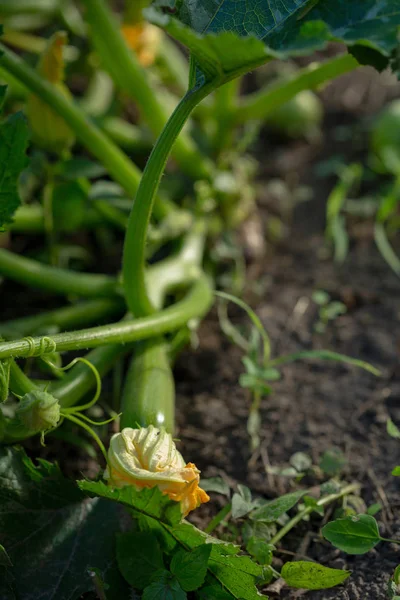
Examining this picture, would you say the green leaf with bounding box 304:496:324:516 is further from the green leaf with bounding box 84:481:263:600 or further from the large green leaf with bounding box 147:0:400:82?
the large green leaf with bounding box 147:0:400:82

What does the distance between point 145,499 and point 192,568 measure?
15 cm

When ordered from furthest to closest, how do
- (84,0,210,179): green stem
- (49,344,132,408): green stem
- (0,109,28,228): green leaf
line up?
(84,0,210,179): green stem → (49,344,132,408): green stem → (0,109,28,228): green leaf

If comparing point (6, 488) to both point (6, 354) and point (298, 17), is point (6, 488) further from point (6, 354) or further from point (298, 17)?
point (298, 17)

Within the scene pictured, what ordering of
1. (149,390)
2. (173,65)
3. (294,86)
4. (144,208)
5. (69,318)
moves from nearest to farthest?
(144,208) → (149,390) → (69,318) → (294,86) → (173,65)

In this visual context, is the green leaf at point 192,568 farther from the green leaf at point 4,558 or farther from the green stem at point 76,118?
the green stem at point 76,118

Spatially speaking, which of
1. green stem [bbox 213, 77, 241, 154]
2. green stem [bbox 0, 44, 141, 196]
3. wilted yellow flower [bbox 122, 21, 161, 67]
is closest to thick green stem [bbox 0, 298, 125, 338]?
green stem [bbox 0, 44, 141, 196]

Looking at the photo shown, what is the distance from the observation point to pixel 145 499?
117 centimetres

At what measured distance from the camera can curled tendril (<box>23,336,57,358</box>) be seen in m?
1.24

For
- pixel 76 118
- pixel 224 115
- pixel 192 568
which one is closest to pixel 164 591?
pixel 192 568

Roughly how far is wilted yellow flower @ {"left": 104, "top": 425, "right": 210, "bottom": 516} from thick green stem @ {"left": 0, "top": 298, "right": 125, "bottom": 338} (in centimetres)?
61

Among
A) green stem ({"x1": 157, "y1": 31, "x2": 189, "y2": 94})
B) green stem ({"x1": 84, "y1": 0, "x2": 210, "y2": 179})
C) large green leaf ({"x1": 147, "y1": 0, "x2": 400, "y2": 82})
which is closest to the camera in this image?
large green leaf ({"x1": 147, "y1": 0, "x2": 400, "y2": 82})

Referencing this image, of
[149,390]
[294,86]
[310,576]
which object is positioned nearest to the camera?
[310,576]

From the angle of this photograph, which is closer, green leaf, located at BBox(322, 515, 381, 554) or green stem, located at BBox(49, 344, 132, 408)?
green leaf, located at BBox(322, 515, 381, 554)

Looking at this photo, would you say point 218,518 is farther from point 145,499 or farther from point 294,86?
point 294,86
